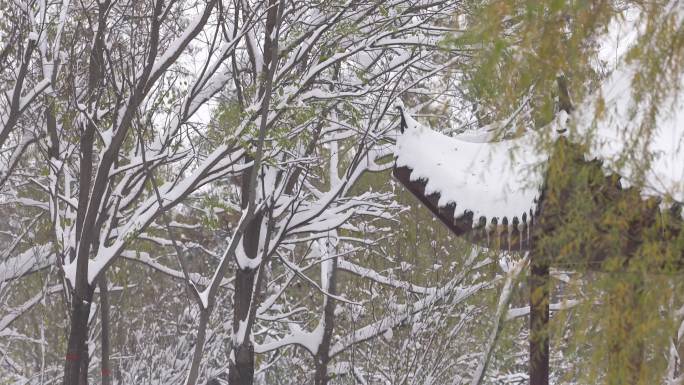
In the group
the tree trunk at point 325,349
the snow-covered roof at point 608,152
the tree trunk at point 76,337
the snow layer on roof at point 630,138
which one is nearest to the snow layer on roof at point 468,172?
the snow-covered roof at point 608,152

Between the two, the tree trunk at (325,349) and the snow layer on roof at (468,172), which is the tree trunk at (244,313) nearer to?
the tree trunk at (325,349)

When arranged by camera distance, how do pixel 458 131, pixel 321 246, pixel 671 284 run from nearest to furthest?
pixel 671 284 < pixel 458 131 < pixel 321 246

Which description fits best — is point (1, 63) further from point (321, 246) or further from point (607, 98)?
point (607, 98)

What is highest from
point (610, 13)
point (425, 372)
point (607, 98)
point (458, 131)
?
point (458, 131)

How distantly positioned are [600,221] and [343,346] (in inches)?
251

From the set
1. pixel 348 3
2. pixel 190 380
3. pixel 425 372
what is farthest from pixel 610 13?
pixel 425 372

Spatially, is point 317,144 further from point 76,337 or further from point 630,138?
point 630,138

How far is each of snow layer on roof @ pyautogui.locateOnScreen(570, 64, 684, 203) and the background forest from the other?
2 centimetres

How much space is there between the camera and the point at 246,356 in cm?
780

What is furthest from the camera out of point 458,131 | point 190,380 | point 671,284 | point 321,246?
point 321,246

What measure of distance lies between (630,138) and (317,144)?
5.29 meters

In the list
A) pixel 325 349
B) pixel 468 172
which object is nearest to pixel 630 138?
pixel 468 172

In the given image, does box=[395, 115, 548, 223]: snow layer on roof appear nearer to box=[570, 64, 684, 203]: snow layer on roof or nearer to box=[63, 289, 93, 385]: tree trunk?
box=[570, 64, 684, 203]: snow layer on roof

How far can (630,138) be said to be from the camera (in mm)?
2977
